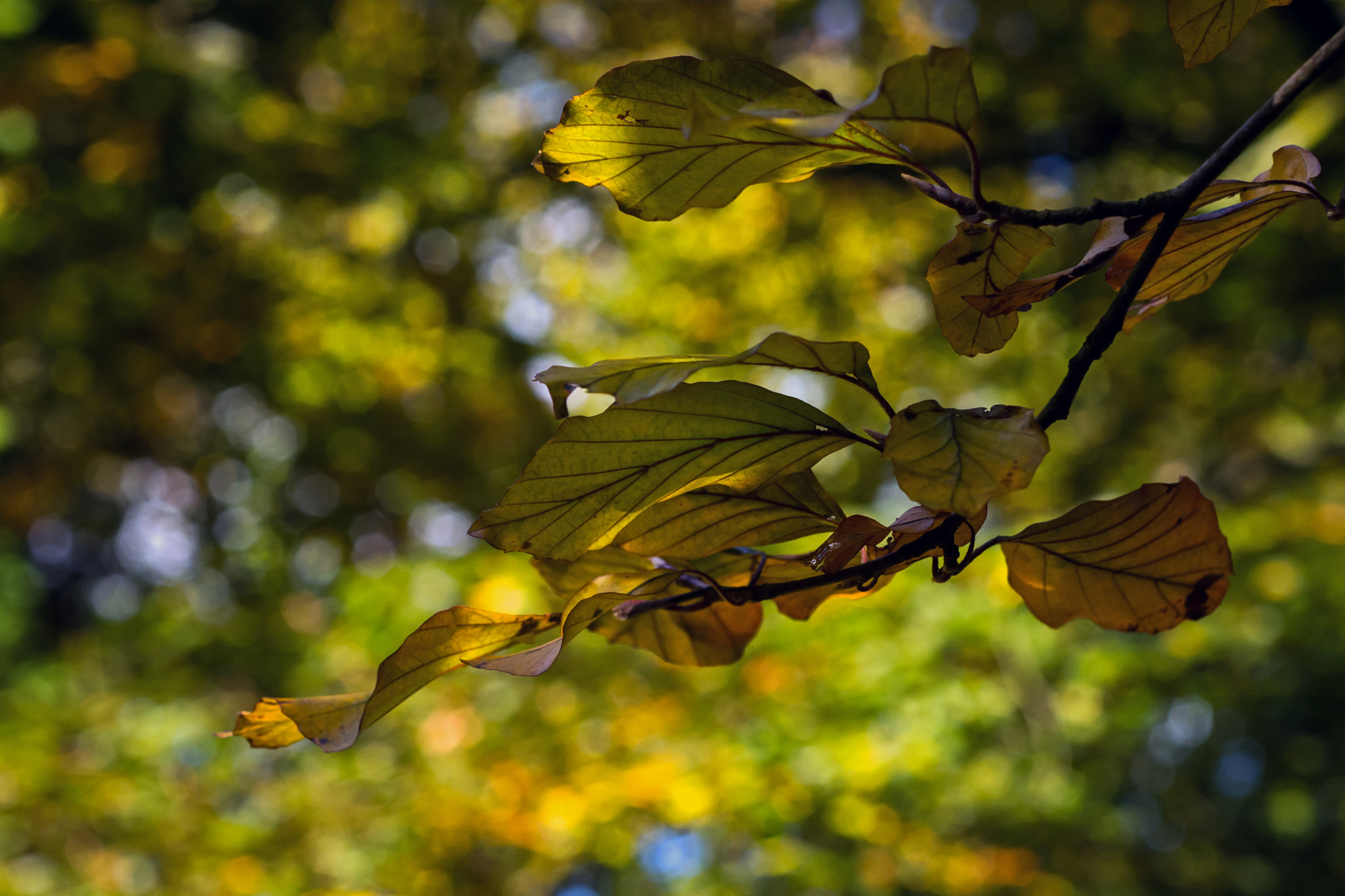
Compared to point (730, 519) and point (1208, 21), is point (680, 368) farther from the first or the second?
point (1208, 21)

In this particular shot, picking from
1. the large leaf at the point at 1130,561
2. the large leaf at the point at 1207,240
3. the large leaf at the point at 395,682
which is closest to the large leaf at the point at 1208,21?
the large leaf at the point at 1207,240

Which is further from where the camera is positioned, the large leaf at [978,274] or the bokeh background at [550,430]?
the bokeh background at [550,430]

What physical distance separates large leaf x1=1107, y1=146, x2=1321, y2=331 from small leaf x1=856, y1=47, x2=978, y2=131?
0.30 feet

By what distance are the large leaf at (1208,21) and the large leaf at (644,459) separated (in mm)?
176

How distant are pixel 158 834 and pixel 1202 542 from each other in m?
1.85

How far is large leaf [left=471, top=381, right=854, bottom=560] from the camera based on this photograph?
0.28 meters

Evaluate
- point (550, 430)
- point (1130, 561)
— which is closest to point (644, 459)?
point (1130, 561)

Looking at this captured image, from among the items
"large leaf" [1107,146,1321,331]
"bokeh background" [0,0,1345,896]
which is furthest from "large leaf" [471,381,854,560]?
"bokeh background" [0,0,1345,896]

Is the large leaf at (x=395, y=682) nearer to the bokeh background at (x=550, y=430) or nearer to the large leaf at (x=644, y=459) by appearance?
the large leaf at (x=644, y=459)

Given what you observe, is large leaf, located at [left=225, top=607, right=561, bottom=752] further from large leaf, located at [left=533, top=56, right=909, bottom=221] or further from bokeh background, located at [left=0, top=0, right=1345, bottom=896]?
bokeh background, located at [left=0, top=0, right=1345, bottom=896]

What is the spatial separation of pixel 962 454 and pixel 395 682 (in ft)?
0.61

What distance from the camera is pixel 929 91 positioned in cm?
24

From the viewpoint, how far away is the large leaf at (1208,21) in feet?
1.00

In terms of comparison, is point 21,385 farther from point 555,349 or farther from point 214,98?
point 555,349
